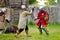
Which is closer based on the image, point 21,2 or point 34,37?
point 34,37

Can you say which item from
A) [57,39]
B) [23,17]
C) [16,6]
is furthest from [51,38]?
[16,6]

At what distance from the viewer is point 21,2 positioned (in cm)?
1945

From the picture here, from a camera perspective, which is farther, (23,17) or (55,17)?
(55,17)

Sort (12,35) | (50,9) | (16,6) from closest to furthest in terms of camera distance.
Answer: (12,35)
(16,6)
(50,9)

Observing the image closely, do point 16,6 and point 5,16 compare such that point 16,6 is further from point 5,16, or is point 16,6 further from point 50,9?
point 5,16

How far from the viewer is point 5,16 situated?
44.6 feet

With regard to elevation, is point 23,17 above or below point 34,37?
above

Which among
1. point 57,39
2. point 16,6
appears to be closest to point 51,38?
point 57,39

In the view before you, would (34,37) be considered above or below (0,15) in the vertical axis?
below

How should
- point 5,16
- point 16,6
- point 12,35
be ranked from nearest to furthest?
point 5,16 < point 12,35 < point 16,6

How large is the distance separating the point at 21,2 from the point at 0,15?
5.90 meters

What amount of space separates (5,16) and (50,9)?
7567 mm

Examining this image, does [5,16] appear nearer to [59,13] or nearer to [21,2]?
[21,2]

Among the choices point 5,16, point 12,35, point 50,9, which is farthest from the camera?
point 50,9
